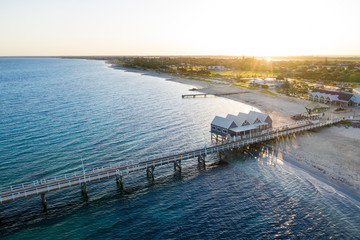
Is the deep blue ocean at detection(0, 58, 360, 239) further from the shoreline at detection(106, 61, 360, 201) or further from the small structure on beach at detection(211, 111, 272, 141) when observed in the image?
the small structure on beach at detection(211, 111, 272, 141)

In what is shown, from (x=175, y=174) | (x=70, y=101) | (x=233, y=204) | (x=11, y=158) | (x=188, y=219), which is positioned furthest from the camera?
(x=70, y=101)

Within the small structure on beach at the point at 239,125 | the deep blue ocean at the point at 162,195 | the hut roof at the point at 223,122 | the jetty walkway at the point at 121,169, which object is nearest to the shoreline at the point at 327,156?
the deep blue ocean at the point at 162,195

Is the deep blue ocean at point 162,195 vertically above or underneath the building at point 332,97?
underneath

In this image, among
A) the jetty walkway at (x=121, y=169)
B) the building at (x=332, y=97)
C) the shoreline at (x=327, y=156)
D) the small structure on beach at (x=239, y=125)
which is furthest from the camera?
the building at (x=332, y=97)

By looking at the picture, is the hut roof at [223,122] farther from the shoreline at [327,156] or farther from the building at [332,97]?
the building at [332,97]

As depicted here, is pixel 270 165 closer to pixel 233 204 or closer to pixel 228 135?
pixel 228 135

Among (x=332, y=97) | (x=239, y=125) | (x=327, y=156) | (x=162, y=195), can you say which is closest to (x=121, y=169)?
(x=162, y=195)

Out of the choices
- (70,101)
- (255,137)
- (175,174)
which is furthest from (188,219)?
(70,101)
